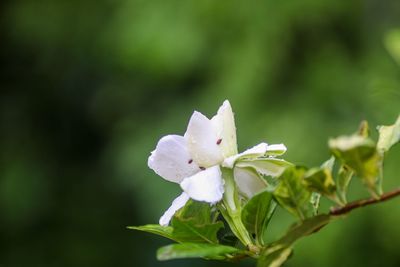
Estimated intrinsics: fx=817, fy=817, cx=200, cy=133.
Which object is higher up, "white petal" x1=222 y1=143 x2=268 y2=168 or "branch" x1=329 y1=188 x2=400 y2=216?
"white petal" x1=222 y1=143 x2=268 y2=168

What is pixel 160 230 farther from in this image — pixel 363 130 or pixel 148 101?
pixel 148 101

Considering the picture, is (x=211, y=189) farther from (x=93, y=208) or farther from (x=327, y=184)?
(x=93, y=208)

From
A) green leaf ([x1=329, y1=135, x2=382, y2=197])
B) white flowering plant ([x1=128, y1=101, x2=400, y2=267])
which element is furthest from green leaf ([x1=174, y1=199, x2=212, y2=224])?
green leaf ([x1=329, y1=135, x2=382, y2=197])

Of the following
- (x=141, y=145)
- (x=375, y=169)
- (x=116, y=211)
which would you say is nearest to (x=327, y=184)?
(x=375, y=169)

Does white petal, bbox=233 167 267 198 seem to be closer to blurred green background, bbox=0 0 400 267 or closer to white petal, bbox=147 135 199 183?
white petal, bbox=147 135 199 183

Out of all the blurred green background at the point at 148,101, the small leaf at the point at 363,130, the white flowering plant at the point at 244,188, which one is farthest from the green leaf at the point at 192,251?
the blurred green background at the point at 148,101

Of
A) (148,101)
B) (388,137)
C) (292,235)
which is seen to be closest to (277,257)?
(292,235)

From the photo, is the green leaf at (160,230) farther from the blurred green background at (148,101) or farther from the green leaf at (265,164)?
the blurred green background at (148,101)
